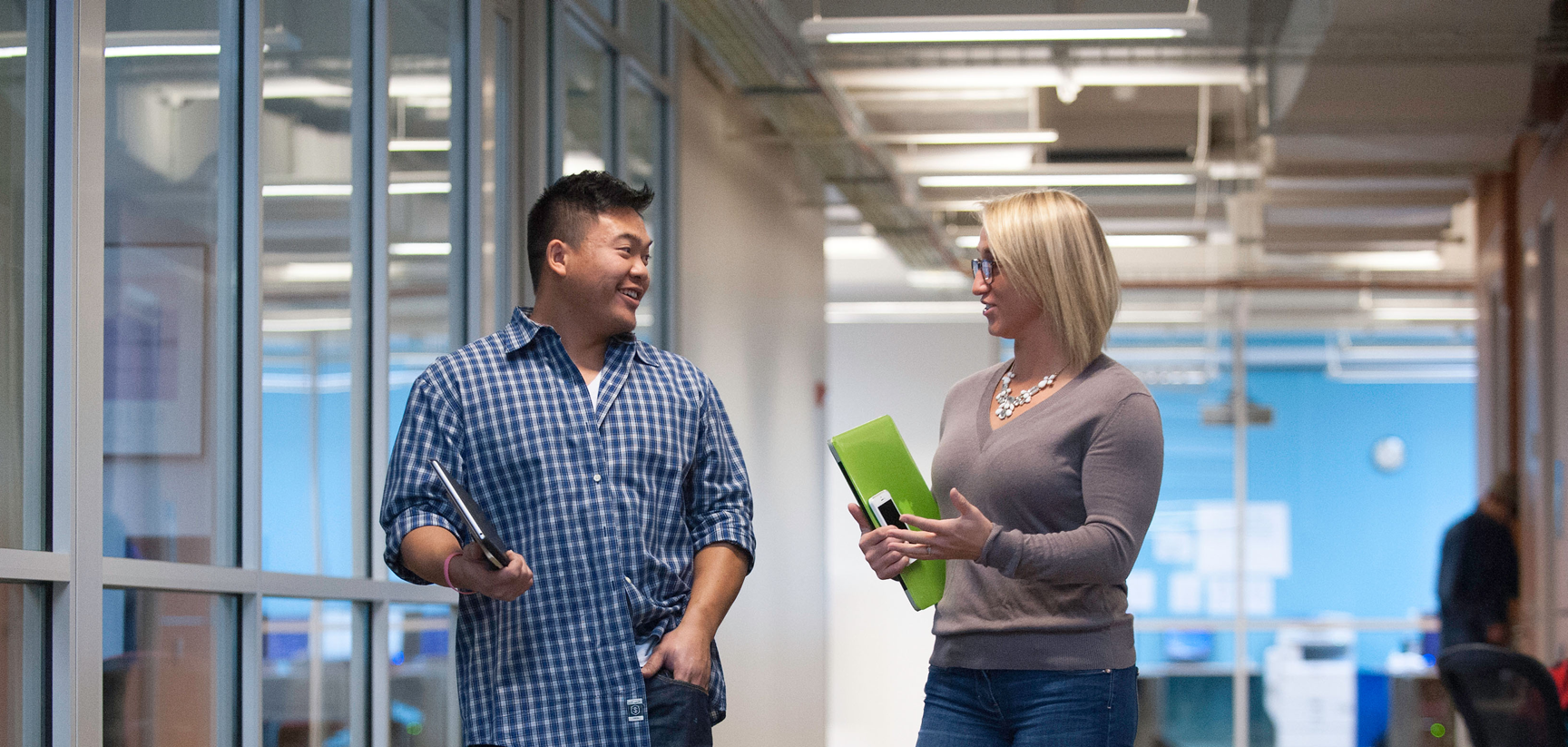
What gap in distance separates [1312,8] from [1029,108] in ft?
9.82

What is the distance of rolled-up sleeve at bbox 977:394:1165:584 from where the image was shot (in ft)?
6.45

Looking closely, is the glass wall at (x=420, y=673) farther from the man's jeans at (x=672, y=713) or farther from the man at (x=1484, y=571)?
the man at (x=1484, y=571)

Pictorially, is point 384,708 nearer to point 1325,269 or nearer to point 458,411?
point 458,411

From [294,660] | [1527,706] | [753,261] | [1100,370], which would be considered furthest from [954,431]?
[753,261]

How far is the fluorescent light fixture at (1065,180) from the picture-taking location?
26.0 feet

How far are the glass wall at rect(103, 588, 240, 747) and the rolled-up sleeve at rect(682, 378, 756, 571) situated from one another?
92 centimetres

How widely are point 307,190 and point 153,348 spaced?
726mm

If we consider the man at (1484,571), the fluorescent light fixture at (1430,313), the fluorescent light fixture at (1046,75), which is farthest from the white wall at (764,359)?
the fluorescent light fixture at (1430,313)

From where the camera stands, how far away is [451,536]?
203 centimetres

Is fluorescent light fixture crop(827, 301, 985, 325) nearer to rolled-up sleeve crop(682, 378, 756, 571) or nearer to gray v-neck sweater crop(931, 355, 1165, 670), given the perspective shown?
rolled-up sleeve crop(682, 378, 756, 571)

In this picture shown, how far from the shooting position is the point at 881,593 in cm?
1384

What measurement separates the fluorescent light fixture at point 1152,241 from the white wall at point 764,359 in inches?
104

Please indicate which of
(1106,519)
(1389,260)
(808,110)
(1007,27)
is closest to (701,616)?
(1106,519)

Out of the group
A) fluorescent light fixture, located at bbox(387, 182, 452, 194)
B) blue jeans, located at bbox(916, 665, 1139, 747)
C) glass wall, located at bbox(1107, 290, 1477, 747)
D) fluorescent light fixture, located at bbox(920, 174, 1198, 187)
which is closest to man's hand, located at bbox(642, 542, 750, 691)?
blue jeans, located at bbox(916, 665, 1139, 747)
